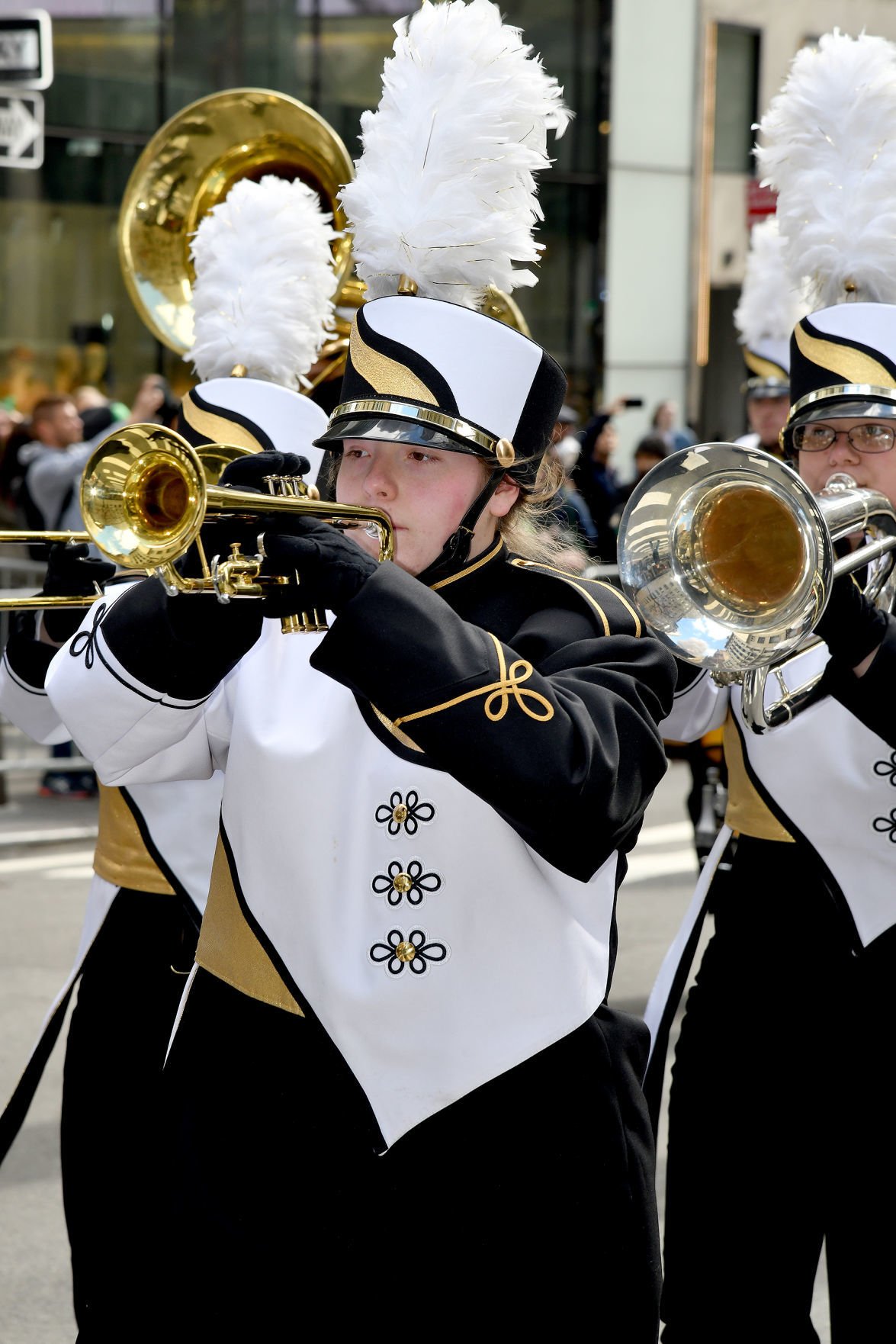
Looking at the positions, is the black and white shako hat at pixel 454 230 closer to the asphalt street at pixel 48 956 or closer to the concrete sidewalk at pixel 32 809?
the asphalt street at pixel 48 956

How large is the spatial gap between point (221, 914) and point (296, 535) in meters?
0.59

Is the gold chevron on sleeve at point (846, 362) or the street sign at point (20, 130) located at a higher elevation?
the street sign at point (20, 130)

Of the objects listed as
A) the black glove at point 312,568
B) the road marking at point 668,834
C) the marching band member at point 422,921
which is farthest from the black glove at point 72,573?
the road marking at point 668,834

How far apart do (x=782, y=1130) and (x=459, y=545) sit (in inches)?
47.3

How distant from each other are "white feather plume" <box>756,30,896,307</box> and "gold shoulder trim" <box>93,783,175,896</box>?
1.61 m

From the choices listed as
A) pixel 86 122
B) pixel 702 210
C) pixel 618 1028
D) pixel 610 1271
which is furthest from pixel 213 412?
pixel 702 210

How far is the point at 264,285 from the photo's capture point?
12.1 ft

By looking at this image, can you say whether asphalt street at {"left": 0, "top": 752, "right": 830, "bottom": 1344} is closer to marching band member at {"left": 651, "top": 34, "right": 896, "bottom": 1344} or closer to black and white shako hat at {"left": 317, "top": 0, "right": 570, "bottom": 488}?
marching band member at {"left": 651, "top": 34, "right": 896, "bottom": 1344}

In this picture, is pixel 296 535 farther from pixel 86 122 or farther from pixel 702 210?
pixel 702 210

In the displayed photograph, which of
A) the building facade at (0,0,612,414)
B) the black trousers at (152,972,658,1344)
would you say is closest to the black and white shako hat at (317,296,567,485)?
the black trousers at (152,972,658,1344)

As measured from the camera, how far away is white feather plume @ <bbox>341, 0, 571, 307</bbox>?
2.42m

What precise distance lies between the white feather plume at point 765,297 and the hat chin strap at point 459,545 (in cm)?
358

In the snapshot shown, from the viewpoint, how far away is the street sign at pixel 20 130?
7.05 m

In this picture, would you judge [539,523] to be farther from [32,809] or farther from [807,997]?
[32,809]
